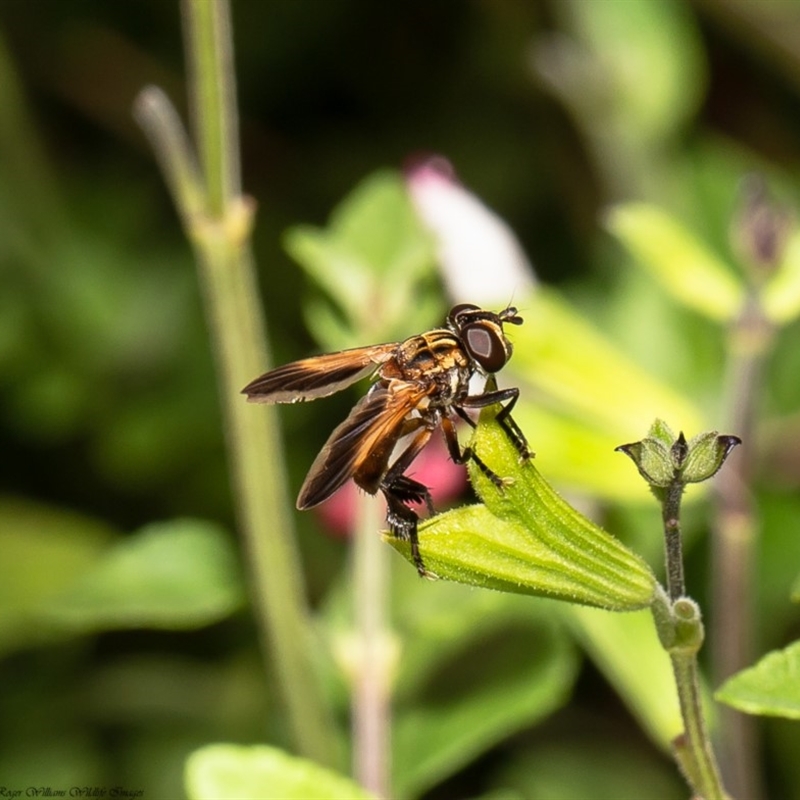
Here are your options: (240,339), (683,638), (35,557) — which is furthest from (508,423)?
(35,557)

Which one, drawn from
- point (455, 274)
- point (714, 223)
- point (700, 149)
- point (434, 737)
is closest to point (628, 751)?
point (434, 737)

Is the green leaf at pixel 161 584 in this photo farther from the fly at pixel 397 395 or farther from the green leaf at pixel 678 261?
the green leaf at pixel 678 261

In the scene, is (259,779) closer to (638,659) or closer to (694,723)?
(694,723)

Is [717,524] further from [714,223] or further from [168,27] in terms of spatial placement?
[168,27]

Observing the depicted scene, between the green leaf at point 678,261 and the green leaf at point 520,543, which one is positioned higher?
the green leaf at point 678,261

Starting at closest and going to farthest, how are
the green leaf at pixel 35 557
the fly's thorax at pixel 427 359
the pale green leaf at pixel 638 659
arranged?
the fly's thorax at pixel 427 359 → the pale green leaf at pixel 638 659 → the green leaf at pixel 35 557

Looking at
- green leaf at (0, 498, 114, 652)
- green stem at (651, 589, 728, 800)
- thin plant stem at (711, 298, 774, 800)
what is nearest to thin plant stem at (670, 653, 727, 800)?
green stem at (651, 589, 728, 800)

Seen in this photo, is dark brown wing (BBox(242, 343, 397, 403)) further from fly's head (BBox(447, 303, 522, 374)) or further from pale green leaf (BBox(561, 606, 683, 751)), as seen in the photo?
pale green leaf (BBox(561, 606, 683, 751))

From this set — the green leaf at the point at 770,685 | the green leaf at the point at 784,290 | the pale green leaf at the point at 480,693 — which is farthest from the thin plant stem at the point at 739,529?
the green leaf at the point at 770,685
